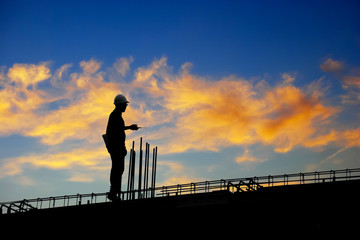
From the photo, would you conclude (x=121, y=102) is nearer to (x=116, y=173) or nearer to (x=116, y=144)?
(x=116, y=144)

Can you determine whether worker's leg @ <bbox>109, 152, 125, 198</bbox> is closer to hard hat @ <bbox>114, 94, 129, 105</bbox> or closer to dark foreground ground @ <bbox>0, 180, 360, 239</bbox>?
dark foreground ground @ <bbox>0, 180, 360, 239</bbox>

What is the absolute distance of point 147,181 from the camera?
2766 centimetres

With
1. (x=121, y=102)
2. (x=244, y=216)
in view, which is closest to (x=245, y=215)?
(x=244, y=216)

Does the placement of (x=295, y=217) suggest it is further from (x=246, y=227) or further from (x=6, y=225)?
(x=6, y=225)

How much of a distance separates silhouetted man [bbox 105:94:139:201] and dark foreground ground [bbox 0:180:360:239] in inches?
27.2

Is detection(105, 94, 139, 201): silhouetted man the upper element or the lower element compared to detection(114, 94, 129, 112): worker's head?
lower

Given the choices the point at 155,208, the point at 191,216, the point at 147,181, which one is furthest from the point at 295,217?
the point at 147,181

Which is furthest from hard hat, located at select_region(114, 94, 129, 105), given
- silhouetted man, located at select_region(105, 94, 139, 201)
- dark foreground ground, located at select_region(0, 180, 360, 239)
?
dark foreground ground, located at select_region(0, 180, 360, 239)

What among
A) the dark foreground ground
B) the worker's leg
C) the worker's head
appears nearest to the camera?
the worker's leg

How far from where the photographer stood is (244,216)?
1427 centimetres

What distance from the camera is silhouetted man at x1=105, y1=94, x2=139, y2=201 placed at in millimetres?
13578

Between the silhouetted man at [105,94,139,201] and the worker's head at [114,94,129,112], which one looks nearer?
the silhouetted man at [105,94,139,201]

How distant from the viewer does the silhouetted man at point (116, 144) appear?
44.5 feet

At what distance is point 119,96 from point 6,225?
25.0ft
